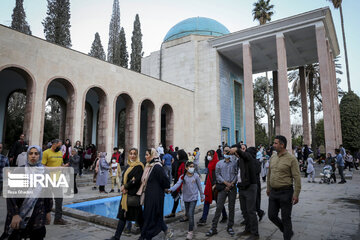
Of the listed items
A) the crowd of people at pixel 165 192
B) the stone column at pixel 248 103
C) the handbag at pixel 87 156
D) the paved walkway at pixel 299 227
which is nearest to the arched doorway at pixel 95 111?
the handbag at pixel 87 156

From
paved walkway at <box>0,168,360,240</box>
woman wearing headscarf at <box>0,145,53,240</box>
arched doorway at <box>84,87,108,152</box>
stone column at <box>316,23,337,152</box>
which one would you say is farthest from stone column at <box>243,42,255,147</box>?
woman wearing headscarf at <box>0,145,53,240</box>

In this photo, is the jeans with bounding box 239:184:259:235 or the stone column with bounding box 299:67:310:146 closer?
the jeans with bounding box 239:184:259:235

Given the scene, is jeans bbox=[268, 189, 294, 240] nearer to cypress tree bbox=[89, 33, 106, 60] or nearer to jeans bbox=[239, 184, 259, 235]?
jeans bbox=[239, 184, 259, 235]

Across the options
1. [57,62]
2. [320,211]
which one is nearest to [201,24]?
[57,62]

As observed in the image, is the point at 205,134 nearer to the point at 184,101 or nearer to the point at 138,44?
the point at 184,101

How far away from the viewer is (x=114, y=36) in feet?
124

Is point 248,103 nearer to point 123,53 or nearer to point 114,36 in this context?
point 123,53

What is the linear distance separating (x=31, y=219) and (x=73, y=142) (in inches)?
426

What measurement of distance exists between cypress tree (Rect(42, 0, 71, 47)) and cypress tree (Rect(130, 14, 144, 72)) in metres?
8.25

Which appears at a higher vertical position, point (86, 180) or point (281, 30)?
point (281, 30)

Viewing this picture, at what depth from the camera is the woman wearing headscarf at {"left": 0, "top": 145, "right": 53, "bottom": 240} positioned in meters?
2.55

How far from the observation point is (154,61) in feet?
80.8

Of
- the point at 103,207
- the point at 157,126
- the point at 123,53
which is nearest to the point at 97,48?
the point at 123,53

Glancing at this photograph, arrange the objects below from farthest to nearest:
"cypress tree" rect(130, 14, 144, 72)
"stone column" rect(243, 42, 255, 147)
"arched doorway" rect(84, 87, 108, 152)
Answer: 1. "cypress tree" rect(130, 14, 144, 72)
2. "stone column" rect(243, 42, 255, 147)
3. "arched doorway" rect(84, 87, 108, 152)
